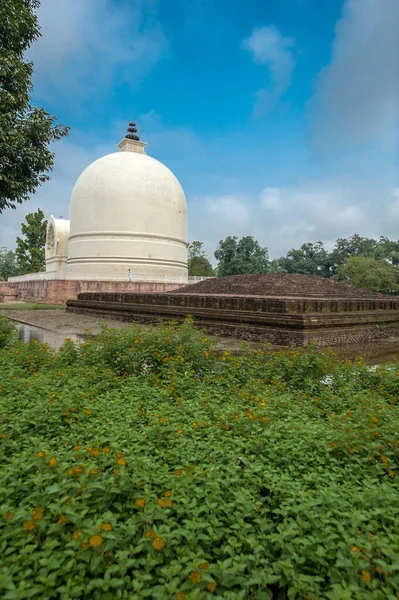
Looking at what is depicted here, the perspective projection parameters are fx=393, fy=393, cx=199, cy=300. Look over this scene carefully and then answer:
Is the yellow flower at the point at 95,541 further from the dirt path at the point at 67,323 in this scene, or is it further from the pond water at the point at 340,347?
the dirt path at the point at 67,323

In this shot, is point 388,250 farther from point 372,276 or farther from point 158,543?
point 158,543

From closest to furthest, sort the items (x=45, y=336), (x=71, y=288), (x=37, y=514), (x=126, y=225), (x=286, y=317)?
(x=37, y=514), (x=286, y=317), (x=45, y=336), (x=71, y=288), (x=126, y=225)

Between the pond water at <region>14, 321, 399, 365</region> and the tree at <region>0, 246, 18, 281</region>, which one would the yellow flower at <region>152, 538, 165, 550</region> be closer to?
the pond water at <region>14, 321, 399, 365</region>

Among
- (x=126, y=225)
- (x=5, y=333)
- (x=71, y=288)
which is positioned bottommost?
(x=5, y=333)

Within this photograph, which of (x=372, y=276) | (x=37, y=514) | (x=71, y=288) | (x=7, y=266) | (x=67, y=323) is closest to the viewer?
(x=37, y=514)

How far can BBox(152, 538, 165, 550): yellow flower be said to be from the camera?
1.46 meters

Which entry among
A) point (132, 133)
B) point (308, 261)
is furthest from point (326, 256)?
point (132, 133)

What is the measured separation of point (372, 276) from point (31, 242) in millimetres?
29180

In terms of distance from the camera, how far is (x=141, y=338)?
15.6 ft

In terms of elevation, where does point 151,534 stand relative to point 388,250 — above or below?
below

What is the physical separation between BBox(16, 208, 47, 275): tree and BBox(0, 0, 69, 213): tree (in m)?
28.7

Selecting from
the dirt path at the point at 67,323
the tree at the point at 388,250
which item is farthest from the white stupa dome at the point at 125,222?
the tree at the point at 388,250

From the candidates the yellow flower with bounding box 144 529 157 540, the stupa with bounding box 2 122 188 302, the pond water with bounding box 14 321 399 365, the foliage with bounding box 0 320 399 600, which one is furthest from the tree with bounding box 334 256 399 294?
the yellow flower with bounding box 144 529 157 540

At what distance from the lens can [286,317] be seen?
703cm
